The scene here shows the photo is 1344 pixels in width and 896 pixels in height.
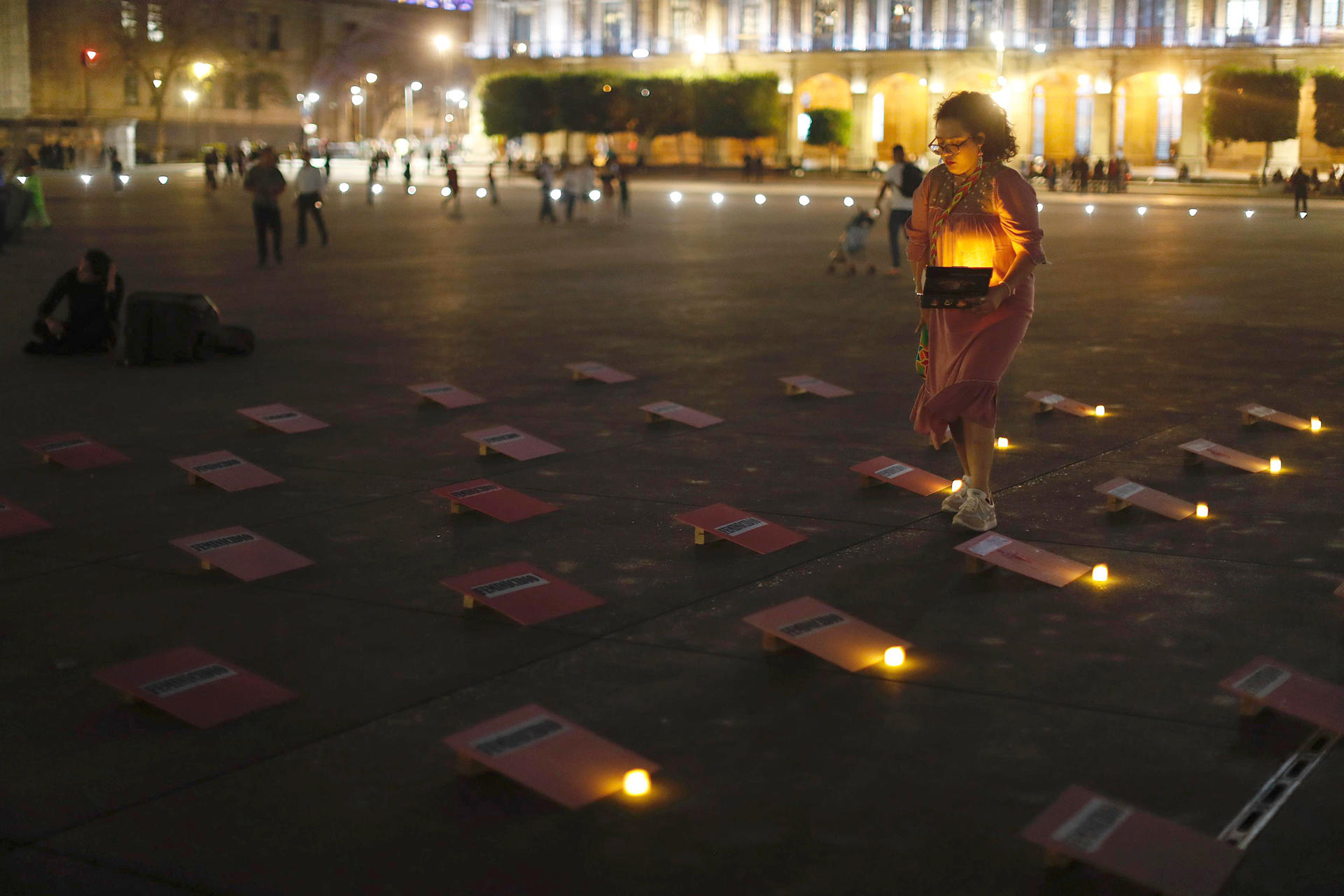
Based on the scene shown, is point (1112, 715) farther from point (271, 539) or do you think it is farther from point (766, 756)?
point (271, 539)

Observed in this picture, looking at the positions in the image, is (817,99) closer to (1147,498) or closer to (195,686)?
(1147,498)

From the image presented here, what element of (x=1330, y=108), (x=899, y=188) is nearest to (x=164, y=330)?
(x=899, y=188)

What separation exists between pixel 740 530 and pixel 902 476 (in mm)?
1223

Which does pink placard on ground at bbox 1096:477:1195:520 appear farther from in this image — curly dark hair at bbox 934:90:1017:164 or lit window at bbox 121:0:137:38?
lit window at bbox 121:0:137:38

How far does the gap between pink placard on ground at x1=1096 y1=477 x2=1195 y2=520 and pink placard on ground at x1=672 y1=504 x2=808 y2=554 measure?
1.45m

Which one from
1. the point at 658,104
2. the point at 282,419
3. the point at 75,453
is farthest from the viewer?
→ the point at 658,104

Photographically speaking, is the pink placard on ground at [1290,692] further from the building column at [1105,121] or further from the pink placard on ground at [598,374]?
the building column at [1105,121]

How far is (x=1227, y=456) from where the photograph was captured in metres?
7.28

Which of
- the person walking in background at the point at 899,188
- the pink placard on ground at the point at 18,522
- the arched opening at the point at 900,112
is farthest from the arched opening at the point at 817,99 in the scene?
the pink placard on ground at the point at 18,522

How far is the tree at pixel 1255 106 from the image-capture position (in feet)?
180

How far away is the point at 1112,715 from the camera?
13.4 ft

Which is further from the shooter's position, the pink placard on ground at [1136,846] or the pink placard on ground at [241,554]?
the pink placard on ground at [241,554]

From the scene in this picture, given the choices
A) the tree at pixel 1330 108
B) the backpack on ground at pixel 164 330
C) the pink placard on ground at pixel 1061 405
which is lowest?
the pink placard on ground at pixel 1061 405

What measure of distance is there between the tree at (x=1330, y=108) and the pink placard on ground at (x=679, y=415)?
2105 inches
